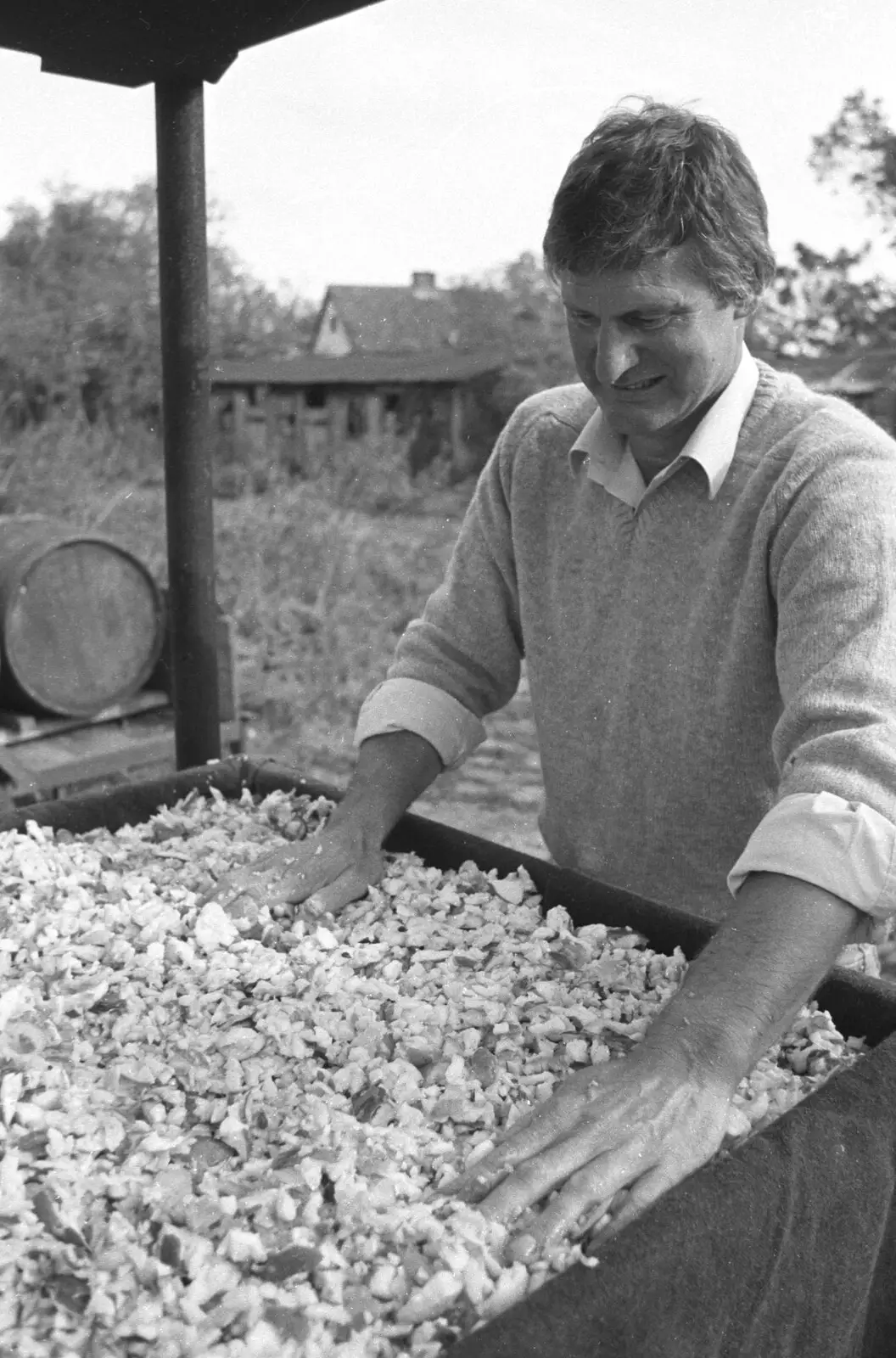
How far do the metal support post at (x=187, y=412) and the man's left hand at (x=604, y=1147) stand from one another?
1267 millimetres

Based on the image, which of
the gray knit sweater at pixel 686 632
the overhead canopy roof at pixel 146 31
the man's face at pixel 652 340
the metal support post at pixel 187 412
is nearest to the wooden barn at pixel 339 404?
the metal support post at pixel 187 412

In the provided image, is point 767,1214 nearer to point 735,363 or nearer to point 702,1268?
point 702,1268

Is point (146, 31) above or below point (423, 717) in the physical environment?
above

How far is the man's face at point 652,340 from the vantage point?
4.62 ft

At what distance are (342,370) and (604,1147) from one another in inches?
247

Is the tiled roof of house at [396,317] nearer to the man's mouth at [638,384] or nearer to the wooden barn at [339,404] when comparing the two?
the wooden barn at [339,404]

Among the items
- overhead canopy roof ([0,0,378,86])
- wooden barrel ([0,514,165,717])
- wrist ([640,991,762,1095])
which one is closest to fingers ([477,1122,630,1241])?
wrist ([640,991,762,1095])

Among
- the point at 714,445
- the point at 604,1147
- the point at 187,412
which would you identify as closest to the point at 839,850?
the point at 604,1147

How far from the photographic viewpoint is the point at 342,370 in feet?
22.5

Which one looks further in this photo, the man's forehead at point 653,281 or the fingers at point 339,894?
the fingers at point 339,894

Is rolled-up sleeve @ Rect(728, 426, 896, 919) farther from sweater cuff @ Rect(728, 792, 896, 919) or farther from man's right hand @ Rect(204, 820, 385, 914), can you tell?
man's right hand @ Rect(204, 820, 385, 914)

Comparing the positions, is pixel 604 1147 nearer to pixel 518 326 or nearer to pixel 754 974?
pixel 754 974

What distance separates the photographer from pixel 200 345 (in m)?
2.05

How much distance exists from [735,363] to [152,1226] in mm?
1145
